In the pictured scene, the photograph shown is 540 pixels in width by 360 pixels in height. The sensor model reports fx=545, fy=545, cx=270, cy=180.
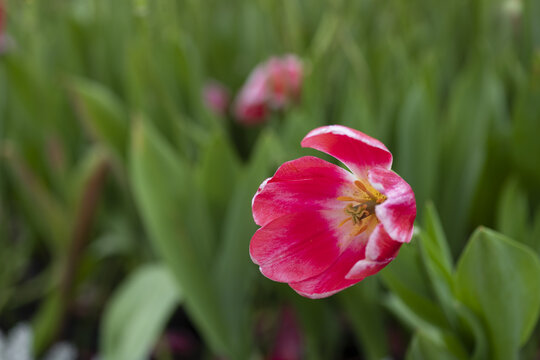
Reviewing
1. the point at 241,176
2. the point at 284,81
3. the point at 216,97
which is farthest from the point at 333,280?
the point at 216,97

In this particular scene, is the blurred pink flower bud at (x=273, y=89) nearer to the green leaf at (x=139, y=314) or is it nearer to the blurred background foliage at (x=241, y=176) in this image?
the blurred background foliage at (x=241, y=176)

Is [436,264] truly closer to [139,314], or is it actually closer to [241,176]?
[241,176]

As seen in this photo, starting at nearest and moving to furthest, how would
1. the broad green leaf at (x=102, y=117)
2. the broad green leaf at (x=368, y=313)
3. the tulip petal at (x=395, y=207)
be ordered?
the tulip petal at (x=395, y=207), the broad green leaf at (x=368, y=313), the broad green leaf at (x=102, y=117)

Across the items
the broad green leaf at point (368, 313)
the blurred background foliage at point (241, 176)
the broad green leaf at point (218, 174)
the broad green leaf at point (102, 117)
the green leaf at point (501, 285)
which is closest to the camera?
the green leaf at point (501, 285)

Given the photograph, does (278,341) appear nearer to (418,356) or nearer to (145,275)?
(145,275)

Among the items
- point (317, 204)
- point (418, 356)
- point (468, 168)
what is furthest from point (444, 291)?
point (468, 168)

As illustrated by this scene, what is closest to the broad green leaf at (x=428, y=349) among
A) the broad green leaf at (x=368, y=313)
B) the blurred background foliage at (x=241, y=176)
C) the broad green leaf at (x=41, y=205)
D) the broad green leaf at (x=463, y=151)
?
the blurred background foliage at (x=241, y=176)
